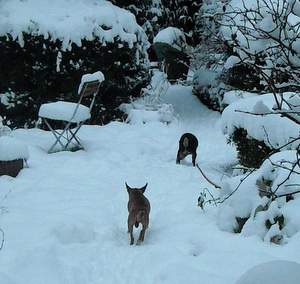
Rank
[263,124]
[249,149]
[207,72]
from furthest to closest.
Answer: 1. [207,72]
2. [249,149]
3. [263,124]

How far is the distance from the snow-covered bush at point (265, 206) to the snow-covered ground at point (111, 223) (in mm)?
146

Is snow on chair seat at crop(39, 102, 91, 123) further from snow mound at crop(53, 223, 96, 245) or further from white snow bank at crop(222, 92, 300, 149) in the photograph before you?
snow mound at crop(53, 223, 96, 245)

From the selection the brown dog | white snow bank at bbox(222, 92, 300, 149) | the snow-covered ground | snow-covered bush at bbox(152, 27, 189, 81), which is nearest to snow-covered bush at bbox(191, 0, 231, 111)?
snow-covered bush at bbox(152, 27, 189, 81)

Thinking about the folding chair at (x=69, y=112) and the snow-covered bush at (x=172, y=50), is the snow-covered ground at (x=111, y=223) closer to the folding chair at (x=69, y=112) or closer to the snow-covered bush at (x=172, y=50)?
the folding chair at (x=69, y=112)

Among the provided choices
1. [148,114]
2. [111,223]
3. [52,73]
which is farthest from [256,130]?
[52,73]

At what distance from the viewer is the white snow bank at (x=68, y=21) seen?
1148 cm

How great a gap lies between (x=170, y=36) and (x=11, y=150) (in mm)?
9495

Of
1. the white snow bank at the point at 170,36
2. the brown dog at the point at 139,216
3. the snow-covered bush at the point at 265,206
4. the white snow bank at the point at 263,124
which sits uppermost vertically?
the white snow bank at the point at 170,36

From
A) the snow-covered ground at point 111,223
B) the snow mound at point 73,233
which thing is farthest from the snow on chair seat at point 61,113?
the snow mound at point 73,233

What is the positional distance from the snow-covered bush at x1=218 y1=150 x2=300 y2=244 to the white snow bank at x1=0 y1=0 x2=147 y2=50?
273 inches

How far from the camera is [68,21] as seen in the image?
12.0 metres

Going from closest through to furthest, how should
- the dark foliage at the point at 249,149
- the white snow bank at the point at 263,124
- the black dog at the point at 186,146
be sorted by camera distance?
the white snow bank at the point at 263,124, the dark foliage at the point at 249,149, the black dog at the point at 186,146

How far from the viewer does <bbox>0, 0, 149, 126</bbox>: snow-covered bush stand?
11.6 m

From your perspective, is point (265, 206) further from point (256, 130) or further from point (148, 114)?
point (148, 114)
